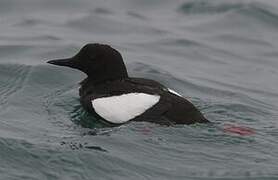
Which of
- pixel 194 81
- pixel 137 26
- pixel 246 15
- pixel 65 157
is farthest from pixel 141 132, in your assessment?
pixel 246 15

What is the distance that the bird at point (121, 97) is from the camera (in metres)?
8.41

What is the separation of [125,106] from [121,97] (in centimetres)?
14

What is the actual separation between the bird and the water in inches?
4.7

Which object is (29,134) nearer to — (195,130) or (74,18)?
(195,130)

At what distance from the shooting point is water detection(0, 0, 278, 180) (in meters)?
7.54

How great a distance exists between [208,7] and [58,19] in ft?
9.39

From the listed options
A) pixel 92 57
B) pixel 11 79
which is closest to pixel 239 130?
pixel 92 57

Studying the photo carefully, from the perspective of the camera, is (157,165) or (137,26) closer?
(157,165)

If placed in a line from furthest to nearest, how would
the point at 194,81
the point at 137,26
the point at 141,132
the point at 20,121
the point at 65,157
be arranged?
the point at 137,26 → the point at 194,81 → the point at 20,121 → the point at 141,132 → the point at 65,157

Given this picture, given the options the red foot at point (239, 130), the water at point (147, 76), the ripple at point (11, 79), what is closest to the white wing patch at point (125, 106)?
the water at point (147, 76)

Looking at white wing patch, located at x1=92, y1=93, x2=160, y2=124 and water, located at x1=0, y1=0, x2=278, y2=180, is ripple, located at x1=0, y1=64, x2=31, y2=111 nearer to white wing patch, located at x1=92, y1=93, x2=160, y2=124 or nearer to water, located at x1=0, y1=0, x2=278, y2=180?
water, located at x1=0, y1=0, x2=278, y2=180

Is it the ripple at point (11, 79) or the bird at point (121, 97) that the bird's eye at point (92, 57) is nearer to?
the bird at point (121, 97)

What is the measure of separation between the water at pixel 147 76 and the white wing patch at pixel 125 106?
14cm

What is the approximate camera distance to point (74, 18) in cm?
1430
